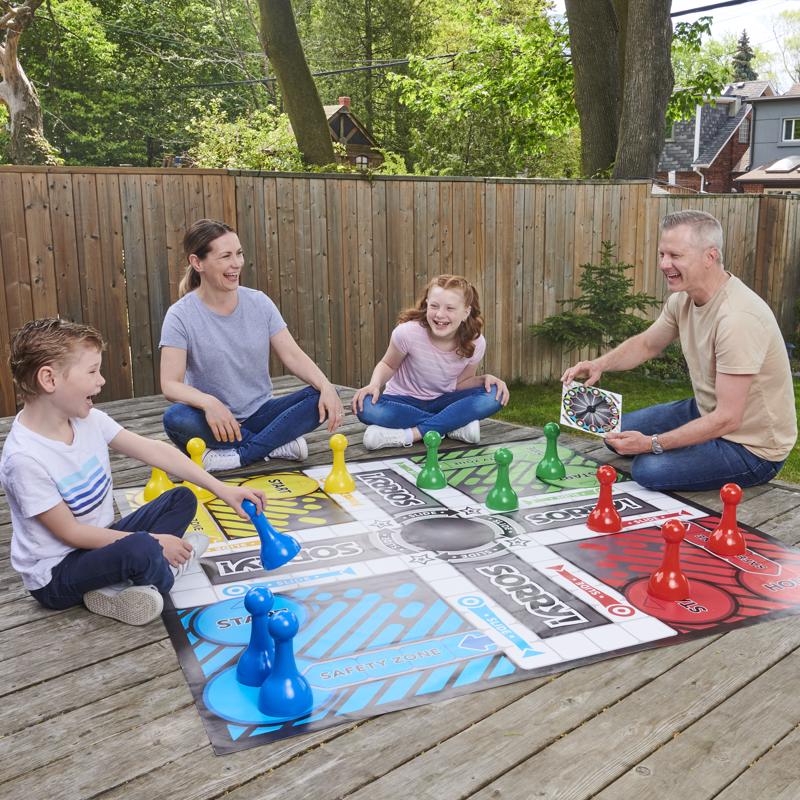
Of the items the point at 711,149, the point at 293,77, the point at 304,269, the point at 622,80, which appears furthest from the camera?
the point at 711,149

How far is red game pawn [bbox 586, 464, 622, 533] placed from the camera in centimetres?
351

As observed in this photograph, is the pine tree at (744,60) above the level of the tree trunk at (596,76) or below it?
above

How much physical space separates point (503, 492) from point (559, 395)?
4214mm

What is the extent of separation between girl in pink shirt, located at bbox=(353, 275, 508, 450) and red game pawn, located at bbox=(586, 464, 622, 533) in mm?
1272

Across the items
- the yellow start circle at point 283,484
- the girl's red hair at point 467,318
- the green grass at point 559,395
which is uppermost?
the girl's red hair at point 467,318

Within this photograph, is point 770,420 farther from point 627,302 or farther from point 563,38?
point 563,38

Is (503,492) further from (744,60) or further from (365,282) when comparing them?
(744,60)

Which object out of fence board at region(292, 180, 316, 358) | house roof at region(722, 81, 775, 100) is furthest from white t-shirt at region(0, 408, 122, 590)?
house roof at region(722, 81, 775, 100)

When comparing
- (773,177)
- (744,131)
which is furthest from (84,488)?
(744,131)

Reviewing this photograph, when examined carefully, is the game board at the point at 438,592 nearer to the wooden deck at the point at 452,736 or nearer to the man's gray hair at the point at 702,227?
the wooden deck at the point at 452,736

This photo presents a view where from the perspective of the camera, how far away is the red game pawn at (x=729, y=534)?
10.7 feet

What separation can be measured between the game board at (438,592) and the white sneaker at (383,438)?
0.65m

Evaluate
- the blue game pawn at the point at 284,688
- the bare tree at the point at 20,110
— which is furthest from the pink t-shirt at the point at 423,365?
the bare tree at the point at 20,110

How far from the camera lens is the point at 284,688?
87.4 inches
